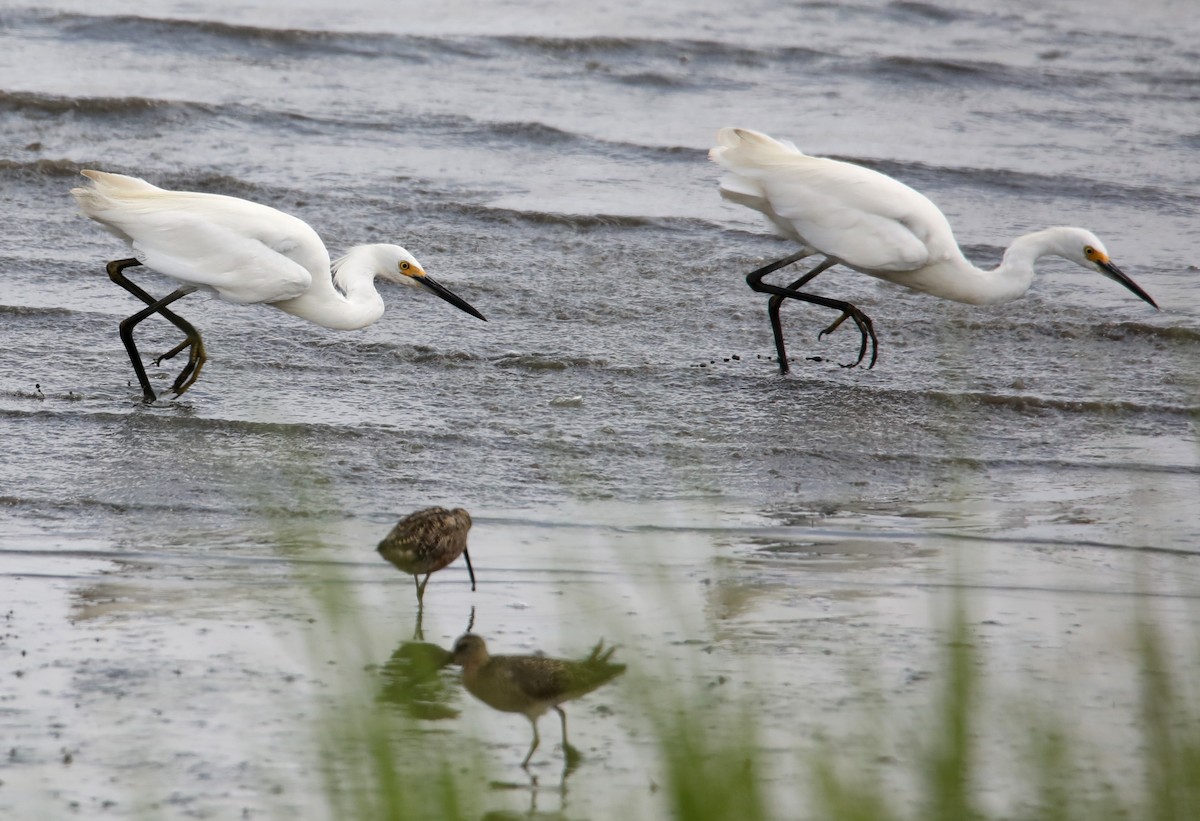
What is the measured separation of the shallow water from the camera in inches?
174

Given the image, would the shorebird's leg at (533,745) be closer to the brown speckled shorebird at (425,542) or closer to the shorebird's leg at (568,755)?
the shorebird's leg at (568,755)

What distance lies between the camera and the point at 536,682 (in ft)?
12.1

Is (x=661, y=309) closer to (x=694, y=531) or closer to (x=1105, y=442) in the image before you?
(x=1105, y=442)

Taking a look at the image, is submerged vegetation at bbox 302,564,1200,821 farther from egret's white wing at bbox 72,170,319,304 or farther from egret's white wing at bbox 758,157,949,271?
egret's white wing at bbox 758,157,949,271

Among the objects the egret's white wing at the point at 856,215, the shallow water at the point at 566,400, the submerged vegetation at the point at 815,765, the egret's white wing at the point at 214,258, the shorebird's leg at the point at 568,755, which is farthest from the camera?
the egret's white wing at the point at 856,215

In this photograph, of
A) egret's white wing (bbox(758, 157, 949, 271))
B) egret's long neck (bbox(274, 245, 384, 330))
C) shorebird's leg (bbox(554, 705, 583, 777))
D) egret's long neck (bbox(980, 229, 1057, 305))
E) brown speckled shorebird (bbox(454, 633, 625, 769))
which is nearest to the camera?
brown speckled shorebird (bbox(454, 633, 625, 769))

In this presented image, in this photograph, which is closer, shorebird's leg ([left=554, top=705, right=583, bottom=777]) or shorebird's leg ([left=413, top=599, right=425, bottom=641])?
shorebird's leg ([left=554, top=705, right=583, bottom=777])

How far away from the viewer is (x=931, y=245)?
7.89m

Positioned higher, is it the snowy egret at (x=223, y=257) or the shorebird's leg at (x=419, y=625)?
the snowy egret at (x=223, y=257)

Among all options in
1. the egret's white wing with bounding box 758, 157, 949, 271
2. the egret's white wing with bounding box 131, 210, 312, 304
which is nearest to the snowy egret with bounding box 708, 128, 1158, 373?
the egret's white wing with bounding box 758, 157, 949, 271

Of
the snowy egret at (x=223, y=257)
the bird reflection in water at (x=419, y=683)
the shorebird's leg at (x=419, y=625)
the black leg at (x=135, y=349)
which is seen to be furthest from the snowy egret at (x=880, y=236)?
the bird reflection in water at (x=419, y=683)

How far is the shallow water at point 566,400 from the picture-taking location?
14.5 feet

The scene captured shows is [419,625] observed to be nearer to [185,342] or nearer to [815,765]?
[815,765]

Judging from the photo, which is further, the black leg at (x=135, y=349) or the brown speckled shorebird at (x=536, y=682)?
the black leg at (x=135, y=349)
